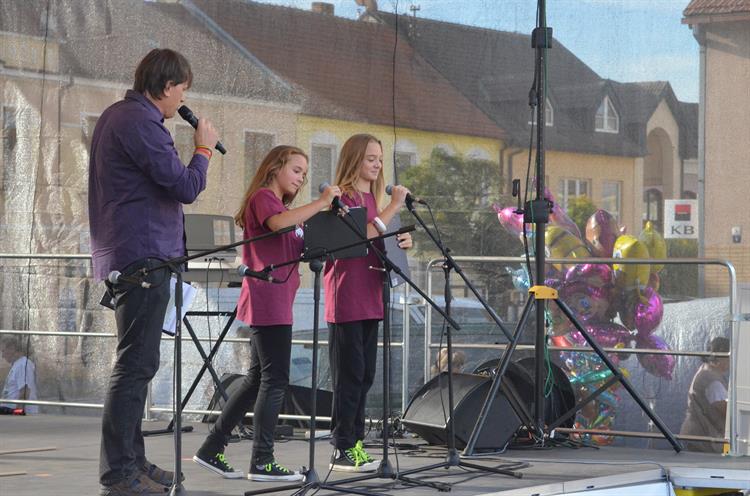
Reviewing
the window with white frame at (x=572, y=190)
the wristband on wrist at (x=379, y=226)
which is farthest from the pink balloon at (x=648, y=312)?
the wristband on wrist at (x=379, y=226)

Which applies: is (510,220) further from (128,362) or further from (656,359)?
(128,362)

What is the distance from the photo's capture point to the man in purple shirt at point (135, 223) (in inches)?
148

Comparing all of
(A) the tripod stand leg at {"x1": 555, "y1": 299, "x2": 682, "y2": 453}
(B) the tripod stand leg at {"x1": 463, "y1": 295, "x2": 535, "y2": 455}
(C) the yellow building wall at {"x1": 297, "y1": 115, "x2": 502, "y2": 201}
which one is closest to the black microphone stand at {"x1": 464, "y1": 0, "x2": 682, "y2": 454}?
(A) the tripod stand leg at {"x1": 555, "y1": 299, "x2": 682, "y2": 453}

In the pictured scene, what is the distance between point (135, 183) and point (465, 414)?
6.78 ft

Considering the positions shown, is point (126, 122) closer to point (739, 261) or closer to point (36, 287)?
point (739, 261)

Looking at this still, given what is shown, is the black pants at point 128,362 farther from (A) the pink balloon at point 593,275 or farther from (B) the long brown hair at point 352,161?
(A) the pink balloon at point 593,275

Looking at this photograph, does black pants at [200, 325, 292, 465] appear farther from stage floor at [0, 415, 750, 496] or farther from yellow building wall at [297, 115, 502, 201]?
yellow building wall at [297, 115, 502, 201]

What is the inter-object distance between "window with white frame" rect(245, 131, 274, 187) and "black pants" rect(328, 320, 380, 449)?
8.01 ft

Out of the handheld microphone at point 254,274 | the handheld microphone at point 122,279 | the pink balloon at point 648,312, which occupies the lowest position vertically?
the pink balloon at point 648,312

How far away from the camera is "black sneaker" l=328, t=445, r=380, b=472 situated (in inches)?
184

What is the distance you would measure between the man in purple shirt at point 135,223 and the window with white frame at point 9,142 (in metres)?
3.77

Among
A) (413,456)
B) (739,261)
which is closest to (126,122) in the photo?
(413,456)

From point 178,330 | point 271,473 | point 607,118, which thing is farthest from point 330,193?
point 607,118

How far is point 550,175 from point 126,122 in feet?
10.2
